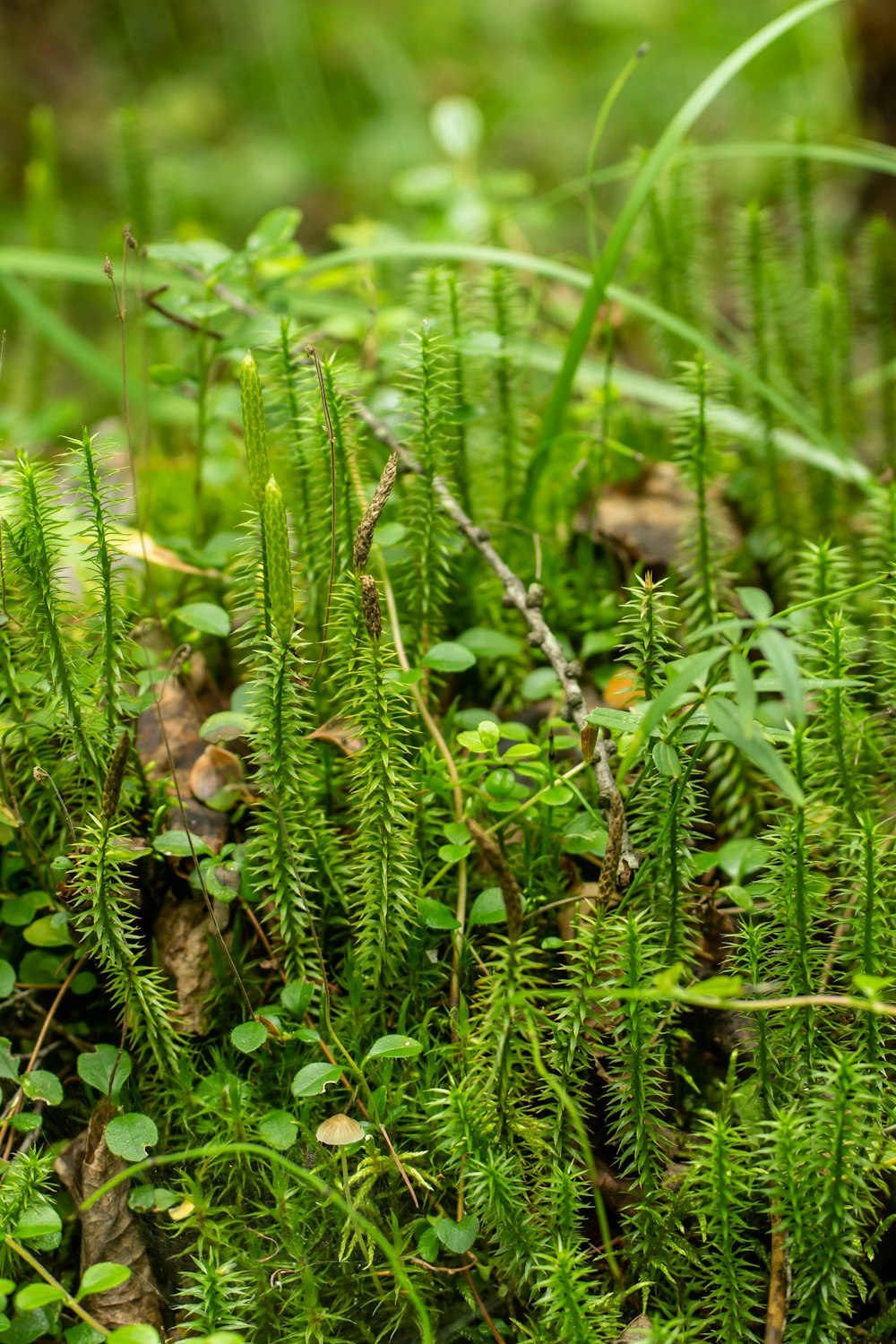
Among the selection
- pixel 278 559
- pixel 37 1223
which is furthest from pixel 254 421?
pixel 37 1223

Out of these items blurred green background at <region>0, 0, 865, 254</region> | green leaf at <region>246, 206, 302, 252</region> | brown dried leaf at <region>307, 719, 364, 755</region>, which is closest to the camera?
brown dried leaf at <region>307, 719, 364, 755</region>

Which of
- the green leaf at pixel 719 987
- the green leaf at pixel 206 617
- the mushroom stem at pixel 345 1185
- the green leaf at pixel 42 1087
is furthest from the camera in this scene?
the green leaf at pixel 206 617

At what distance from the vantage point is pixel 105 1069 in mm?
1406

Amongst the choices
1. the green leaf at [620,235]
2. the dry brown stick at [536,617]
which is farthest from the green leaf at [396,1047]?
the green leaf at [620,235]

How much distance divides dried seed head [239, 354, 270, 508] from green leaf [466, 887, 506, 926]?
629 millimetres

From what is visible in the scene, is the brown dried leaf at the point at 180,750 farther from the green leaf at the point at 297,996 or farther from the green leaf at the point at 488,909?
the green leaf at the point at 488,909

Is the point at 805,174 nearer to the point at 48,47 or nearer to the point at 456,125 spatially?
the point at 456,125

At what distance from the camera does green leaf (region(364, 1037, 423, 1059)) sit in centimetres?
133

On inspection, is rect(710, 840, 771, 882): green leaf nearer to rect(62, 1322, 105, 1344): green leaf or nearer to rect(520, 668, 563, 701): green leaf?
rect(520, 668, 563, 701): green leaf

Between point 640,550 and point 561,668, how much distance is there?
56 centimetres

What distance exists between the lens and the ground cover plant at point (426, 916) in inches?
49.2

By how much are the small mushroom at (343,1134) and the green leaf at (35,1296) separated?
0.34 meters

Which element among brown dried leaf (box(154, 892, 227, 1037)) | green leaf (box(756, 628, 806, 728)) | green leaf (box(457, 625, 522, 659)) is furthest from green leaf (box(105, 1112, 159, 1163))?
green leaf (box(756, 628, 806, 728))

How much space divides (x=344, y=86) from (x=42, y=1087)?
5697mm
